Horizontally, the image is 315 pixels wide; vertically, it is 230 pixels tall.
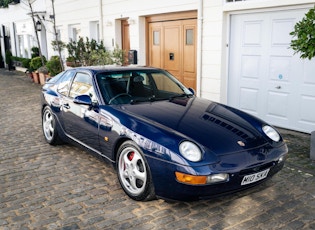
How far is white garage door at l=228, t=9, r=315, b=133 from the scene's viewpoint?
632 centimetres

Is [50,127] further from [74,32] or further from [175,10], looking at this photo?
[74,32]

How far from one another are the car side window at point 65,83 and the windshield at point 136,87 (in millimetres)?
853

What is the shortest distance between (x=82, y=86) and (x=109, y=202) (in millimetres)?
1848

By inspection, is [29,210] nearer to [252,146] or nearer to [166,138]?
[166,138]

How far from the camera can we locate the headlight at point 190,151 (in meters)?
3.24

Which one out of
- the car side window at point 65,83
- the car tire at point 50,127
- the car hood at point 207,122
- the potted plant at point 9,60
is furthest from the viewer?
the potted plant at point 9,60

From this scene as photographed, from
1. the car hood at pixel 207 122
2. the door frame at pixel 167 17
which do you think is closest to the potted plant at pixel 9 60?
the door frame at pixel 167 17

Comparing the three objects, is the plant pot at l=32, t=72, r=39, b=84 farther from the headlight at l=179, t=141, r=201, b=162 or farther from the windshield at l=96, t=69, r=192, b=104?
the headlight at l=179, t=141, r=201, b=162

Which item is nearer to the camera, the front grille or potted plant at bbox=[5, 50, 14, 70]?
the front grille

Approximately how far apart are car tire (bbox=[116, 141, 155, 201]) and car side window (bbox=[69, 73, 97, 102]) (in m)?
0.98

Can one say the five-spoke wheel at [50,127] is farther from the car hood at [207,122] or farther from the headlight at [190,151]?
the headlight at [190,151]

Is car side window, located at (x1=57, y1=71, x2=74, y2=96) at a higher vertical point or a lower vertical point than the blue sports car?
higher

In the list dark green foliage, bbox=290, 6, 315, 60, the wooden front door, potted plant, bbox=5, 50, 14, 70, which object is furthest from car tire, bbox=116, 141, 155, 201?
potted plant, bbox=5, 50, 14, 70

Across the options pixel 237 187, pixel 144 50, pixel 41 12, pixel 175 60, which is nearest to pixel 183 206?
pixel 237 187
